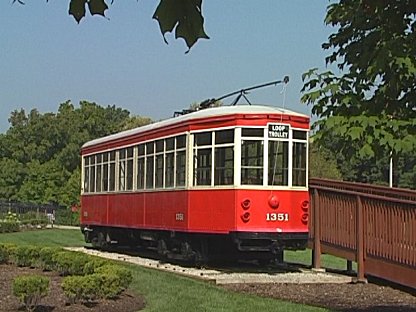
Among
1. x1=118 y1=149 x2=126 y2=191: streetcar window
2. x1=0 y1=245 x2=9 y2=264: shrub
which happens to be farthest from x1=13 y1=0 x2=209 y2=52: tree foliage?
x1=118 y1=149 x2=126 y2=191: streetcar window

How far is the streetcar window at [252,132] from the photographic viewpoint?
16500 mm

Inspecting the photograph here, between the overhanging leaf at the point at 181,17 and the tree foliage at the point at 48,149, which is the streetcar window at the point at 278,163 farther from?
the tree foliage at the point at 48,149

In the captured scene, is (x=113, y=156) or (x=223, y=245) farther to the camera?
(x=113, y=156)

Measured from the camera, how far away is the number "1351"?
54.6ft

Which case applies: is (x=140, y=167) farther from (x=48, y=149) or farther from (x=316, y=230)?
(x=48, y=149)

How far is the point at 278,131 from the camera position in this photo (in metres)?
16.7

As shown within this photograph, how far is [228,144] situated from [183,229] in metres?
2.14

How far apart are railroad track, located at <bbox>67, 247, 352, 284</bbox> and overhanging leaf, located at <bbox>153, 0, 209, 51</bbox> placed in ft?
37.1

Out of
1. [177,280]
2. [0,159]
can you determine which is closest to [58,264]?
[177,280]

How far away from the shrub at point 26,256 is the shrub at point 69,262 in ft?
4.29

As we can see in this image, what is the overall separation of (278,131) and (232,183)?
128 cm

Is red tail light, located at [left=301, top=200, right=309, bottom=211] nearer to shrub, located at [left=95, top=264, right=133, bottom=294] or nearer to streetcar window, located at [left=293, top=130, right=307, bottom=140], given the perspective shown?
streetcar window, located at [left=293, top=130, right=307, bottom=140]

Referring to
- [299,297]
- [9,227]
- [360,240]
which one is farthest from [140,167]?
[9,227]

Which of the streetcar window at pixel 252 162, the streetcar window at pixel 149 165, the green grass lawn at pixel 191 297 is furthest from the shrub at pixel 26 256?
the streetcar window at pixel 252 162
